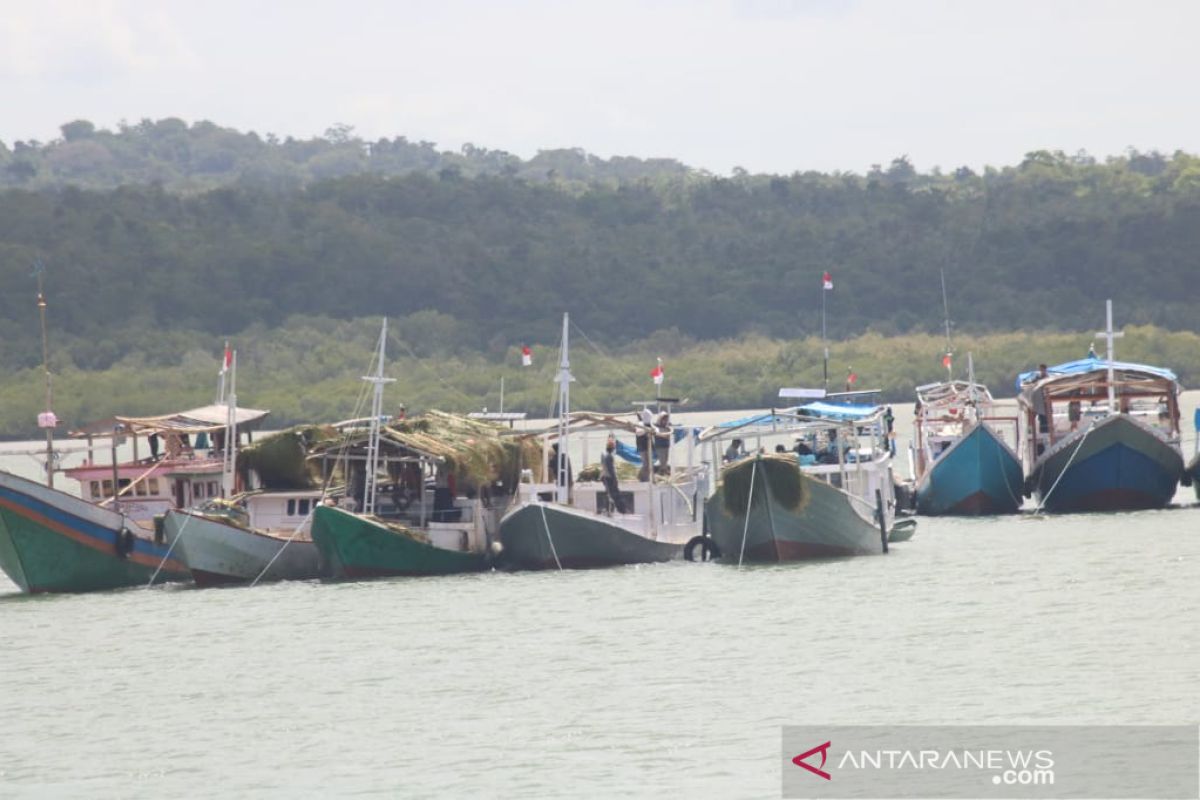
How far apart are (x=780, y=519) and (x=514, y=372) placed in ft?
359

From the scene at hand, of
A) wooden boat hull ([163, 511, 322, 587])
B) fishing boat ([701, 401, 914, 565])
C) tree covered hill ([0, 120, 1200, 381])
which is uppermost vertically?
tree covered hill ([0, 120, 1200, 381])

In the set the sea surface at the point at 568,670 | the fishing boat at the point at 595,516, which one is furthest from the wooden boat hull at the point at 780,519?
the fishing boat at the point at 595,516

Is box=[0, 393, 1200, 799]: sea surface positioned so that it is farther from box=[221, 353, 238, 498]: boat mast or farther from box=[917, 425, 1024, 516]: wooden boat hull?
box=[917, 425, 1024, 516]: wooden boat hull

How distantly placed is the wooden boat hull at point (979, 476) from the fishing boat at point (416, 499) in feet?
45.7

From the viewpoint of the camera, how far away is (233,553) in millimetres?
48844

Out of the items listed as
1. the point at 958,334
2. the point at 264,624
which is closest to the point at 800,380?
the point at 958,334

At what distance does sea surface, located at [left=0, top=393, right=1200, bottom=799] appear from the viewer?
29625 millimetres

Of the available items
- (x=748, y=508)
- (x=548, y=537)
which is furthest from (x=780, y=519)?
(x=548, y=537)

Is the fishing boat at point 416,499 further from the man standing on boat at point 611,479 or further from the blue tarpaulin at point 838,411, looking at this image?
the blue tarpaulin at point 838,411

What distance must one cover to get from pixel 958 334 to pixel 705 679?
422 feet

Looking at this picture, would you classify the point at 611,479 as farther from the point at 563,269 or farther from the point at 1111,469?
the point at 563,269

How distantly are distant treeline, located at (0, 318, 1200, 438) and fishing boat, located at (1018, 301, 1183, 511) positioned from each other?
248ft

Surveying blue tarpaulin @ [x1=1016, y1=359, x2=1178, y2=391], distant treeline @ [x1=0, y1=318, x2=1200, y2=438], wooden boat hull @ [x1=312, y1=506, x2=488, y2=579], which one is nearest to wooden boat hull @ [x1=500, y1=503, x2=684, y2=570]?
wooden boat hull @ [x1=312, y1=506, x2=488, y2=579]

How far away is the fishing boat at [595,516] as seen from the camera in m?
48.4
